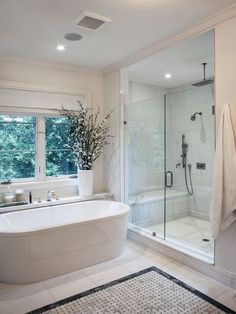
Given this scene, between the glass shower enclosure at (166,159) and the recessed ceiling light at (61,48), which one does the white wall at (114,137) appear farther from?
the recessed ceiling light at (61,48)

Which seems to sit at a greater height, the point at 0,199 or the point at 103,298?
the point at 0,199

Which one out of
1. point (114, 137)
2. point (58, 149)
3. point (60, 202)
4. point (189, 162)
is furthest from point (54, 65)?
point (189, 162)

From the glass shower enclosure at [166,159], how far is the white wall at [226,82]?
123cm

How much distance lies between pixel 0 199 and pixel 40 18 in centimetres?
228

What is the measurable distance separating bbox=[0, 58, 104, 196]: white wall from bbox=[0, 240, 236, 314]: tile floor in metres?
1.44

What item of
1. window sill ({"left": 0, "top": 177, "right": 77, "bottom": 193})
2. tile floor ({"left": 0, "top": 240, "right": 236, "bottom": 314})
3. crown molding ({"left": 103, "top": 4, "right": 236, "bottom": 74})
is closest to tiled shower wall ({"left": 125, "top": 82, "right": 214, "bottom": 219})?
crown molding ({"left": 103, "top": 4, "right": 236, "bottom": 74})

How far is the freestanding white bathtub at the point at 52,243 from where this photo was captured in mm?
2477

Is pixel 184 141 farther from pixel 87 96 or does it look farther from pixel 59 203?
pixel 59 203

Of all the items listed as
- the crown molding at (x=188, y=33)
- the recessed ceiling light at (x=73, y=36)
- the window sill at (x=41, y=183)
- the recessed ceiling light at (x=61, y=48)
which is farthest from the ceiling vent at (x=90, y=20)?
the window sill at (x=41, y=183)

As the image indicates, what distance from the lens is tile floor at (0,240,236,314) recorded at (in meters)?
2.24

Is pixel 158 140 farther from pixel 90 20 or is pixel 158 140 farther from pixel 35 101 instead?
pixel 90 20

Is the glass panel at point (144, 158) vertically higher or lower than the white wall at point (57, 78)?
lower

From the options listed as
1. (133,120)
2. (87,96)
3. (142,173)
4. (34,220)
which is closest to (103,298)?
(34,220)

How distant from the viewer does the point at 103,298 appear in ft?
7.43
